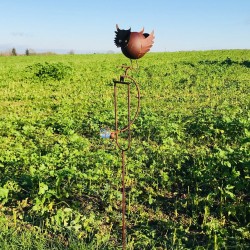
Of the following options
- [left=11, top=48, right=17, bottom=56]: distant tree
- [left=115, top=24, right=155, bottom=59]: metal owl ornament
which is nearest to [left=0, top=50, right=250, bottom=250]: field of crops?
[left=115, top=24, right=155, bottom=59]: metal owl ornament

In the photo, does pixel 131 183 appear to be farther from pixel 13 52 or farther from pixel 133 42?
pixel 13 52

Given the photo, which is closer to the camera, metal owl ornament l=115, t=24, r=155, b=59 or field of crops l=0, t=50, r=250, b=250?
metal owl ornament l=115, t=24, r=155, b=59

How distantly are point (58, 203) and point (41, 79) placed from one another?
605 inches

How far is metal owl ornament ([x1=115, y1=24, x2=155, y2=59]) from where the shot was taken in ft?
11.7

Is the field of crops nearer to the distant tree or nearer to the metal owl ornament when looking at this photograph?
the metal owl ornament

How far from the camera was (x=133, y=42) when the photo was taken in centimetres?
357

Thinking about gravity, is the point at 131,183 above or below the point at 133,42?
below

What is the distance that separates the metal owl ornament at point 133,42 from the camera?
358cm

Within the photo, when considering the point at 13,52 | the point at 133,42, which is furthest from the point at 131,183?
the point at 13,52

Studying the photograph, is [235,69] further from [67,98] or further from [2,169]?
[2,169]

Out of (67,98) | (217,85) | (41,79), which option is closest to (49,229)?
(67,98)

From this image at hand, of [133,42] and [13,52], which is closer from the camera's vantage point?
[133,42]

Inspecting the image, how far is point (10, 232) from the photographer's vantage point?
4359mm

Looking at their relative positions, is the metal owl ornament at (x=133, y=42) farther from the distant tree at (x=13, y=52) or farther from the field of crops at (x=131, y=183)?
the distant tree at (x=13, y=52)
